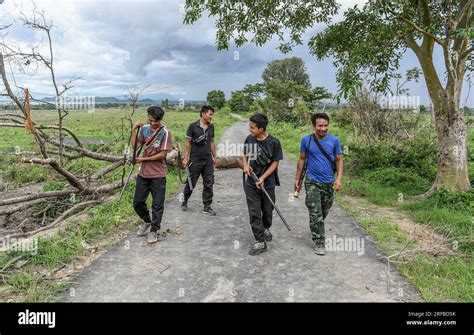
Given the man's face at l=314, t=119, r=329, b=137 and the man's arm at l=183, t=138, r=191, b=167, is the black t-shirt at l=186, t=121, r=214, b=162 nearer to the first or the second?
the man's arm at l=183, t=138, r=191, b=167

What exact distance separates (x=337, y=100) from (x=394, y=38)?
121 inches

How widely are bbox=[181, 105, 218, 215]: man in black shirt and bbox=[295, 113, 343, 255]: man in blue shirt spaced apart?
2.10 meters

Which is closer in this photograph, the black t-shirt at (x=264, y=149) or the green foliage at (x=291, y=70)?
the black t-shirt at (x=264, y=149)

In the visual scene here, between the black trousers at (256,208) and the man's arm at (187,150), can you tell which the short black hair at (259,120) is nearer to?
the black trousers at (256,208)

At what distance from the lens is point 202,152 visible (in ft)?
20.2

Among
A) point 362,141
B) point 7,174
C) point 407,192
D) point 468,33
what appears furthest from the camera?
point 7,174

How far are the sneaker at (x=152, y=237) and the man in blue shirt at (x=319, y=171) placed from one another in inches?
88.3

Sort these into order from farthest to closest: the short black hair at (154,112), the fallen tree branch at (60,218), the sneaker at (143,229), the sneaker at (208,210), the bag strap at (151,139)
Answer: the sneaker at (208,210)
the fallen tree branch at (60,218)
the sneaker at (143,229)
the bag strap at (151,139)
the short black hair at (154,112)

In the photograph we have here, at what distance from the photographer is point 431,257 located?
4.45 metres

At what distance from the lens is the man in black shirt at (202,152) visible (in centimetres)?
604

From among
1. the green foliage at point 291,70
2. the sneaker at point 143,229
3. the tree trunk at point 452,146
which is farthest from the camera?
the green foliage at point 291,70

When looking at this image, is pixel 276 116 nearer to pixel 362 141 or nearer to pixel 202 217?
pixel 362 141

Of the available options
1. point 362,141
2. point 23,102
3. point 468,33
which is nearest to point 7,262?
point 23,102

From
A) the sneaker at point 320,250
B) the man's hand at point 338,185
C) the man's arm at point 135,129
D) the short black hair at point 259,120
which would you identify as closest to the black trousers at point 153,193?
the man's arm at point 135,129
